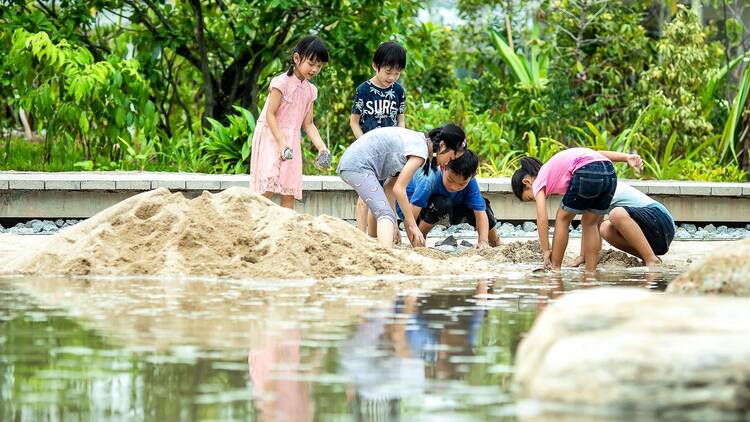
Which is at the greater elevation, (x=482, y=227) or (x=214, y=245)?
(x=482, y=227)

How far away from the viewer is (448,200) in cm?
929

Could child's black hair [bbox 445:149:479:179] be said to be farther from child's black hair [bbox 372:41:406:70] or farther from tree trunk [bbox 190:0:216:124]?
tree trunk [bbox 190:0:216:124]

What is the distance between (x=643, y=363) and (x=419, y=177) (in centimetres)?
594

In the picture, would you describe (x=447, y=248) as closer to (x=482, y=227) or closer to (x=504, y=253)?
(x=482, y=227)

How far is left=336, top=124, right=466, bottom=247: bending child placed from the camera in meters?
8.45

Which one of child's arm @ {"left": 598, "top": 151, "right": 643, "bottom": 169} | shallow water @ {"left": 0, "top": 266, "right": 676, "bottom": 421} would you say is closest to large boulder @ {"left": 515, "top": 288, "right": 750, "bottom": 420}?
shallow water @ {"left": 0, "top": 266, "right": 676, "bottom": 421}

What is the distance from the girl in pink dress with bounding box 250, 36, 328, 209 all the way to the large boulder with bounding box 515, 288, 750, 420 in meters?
5.35

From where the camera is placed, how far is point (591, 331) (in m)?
3.81

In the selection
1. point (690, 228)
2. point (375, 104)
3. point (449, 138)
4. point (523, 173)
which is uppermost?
point (375, 104)

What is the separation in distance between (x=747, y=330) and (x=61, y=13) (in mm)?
12858

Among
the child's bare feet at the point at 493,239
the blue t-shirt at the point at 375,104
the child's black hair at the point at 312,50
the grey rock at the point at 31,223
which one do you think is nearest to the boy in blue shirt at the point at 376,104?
the blue t-shirt at the point at 375,104

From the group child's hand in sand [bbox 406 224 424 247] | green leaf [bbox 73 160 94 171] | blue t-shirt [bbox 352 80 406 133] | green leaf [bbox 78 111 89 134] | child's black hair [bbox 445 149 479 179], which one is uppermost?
green leaf [bbox 78 111 89 134]

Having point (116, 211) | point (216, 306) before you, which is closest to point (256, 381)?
point (216, 306)

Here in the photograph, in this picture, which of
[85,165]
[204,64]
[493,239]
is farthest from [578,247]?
[204,64]
